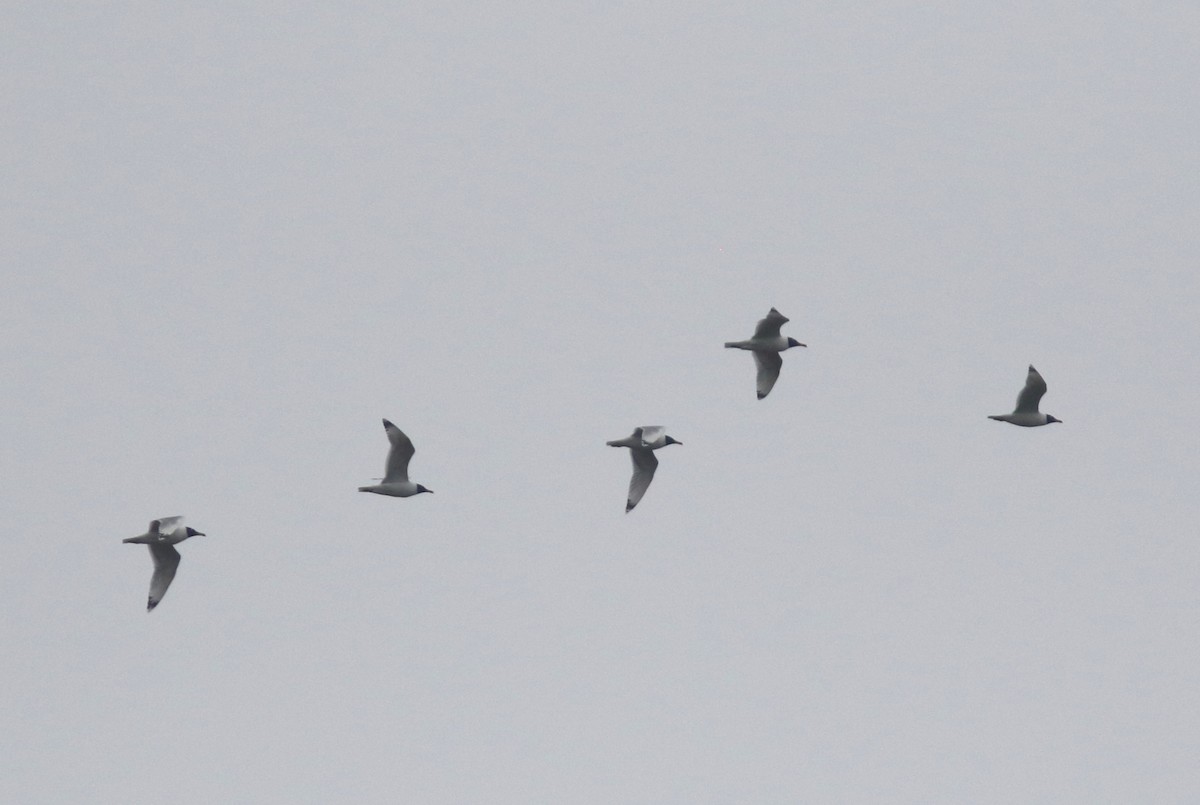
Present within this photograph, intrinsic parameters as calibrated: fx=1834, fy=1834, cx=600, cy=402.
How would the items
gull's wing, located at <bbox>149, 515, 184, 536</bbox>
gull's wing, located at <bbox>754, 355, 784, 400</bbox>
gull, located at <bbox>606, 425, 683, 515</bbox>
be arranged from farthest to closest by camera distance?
gull's wing, located at <bbox>754, 355, 784, 400</bbox>, gull, located at <bbox>606, 425, 683, 515</bbox>, gull's wing, located at <bbox>149, 515, 184, 536</bbox>

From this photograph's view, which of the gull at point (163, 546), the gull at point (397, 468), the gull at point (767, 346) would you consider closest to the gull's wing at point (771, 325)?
the gull at point (767, 346)

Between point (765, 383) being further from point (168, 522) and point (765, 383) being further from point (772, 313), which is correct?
point (168, 522)

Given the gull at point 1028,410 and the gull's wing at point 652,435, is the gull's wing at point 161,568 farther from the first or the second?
the gull at point 1028,410

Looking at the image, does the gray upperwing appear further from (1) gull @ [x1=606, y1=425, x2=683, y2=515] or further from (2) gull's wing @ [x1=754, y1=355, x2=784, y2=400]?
(1) gull @ [x1=606, y1=425, x2=683, y2=515]

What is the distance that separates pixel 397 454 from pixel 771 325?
442 inches

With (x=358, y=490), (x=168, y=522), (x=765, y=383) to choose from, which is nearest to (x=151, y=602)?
(x=168, y=522)

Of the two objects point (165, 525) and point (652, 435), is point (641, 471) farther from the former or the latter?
point (165, 525)

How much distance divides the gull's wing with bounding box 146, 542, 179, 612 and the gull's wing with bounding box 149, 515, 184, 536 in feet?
1.73

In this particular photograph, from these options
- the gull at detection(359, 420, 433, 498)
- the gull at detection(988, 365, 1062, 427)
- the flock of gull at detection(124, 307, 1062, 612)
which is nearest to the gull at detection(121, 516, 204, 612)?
the flock of gull at detection(124, 307, 1062, 612)

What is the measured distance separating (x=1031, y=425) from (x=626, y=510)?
1143 centimetres

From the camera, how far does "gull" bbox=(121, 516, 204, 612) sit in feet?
157

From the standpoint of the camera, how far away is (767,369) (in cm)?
5262

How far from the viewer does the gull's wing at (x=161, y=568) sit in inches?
1906

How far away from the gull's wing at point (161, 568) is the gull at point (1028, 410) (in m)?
Result: 22.4
